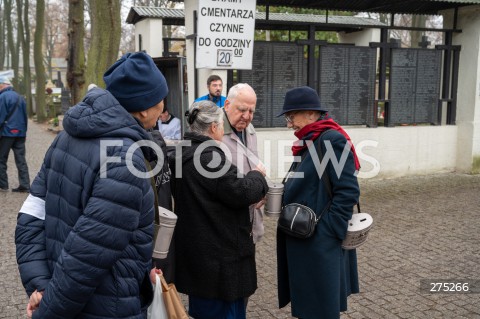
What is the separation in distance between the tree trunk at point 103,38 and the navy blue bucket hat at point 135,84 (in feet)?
24.2

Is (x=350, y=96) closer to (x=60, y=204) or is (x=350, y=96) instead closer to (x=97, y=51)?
(x=97, y=51)

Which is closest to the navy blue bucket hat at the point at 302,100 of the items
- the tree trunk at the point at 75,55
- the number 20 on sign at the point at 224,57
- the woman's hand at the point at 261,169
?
the woman's hand at the point at 261,169

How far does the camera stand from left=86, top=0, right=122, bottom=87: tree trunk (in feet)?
31.0

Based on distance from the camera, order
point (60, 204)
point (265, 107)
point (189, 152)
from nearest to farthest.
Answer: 1. point (60, 204)
2. point (189, 152)
3. point (265, 107)

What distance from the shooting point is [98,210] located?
80.4 inches

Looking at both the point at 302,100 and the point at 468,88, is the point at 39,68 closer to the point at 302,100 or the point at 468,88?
the point at 468,88

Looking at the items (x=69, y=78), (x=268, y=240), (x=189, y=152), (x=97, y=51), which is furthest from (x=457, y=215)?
(x=69, y=78)

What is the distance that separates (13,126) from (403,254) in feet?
22.6

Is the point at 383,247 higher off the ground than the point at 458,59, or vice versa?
the point at 458,59

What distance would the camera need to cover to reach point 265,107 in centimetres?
902

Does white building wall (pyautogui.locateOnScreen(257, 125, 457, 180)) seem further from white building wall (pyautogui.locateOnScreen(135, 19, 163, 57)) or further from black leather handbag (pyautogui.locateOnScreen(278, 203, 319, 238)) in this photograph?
black leather handbag (pyautogui.locateOnScreen(278, 203, 319, 238))

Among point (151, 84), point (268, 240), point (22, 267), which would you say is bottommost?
point (268, 240)

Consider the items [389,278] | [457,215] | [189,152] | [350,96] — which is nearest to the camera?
[189,152]

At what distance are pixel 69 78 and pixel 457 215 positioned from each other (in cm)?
726
